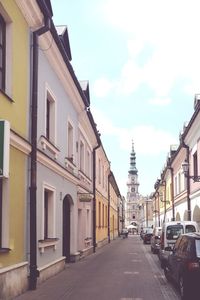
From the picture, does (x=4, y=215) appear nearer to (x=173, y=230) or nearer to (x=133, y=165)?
(x=173, y=230)

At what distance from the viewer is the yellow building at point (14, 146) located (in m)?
10.6

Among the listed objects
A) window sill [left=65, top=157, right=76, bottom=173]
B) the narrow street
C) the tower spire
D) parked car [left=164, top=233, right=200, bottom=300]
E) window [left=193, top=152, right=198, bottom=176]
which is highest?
the tower spire

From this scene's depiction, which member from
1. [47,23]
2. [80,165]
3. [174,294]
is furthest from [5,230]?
[80,165]

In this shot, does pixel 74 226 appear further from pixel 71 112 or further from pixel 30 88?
pixel 30 88

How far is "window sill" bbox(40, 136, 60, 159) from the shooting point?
1416 cm

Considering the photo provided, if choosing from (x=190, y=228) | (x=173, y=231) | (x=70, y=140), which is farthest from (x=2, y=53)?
(x=190, y=228)

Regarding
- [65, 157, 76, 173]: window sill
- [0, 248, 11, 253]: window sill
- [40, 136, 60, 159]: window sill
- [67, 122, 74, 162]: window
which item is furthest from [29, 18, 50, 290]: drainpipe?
[67, 122, 74, 162]: window

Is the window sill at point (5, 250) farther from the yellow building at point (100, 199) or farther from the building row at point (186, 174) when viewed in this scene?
the yellow building at point (100, 199)

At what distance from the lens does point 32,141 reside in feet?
41.3

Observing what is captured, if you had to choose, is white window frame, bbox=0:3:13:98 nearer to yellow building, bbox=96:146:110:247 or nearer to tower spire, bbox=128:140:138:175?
yellow building, bbox=96:146:110:247

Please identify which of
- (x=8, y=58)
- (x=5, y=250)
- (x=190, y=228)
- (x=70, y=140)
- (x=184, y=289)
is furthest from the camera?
(x=190, y=228)

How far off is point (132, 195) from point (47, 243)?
5705 inches

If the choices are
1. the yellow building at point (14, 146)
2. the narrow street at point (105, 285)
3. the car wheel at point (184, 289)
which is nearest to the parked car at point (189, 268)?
the car wheel at point (184, 289)

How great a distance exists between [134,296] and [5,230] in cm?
344
